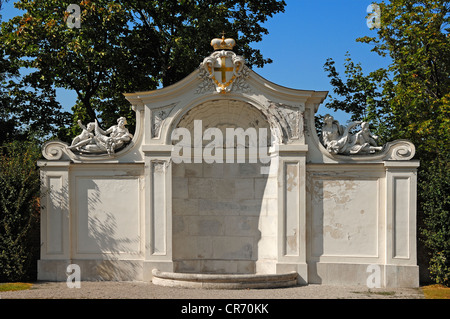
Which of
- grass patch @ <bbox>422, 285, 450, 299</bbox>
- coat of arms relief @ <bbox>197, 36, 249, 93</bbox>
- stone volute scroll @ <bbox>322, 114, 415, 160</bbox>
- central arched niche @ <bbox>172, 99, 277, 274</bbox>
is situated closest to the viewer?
grass patch @ <bbox>422, 285, 450, 299</bbox>

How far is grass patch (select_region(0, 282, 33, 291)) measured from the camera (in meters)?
11.8

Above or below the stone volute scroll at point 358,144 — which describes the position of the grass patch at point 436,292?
below

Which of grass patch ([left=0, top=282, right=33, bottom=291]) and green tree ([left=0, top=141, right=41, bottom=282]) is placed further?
green tree ([left=0, top=141, right=41, bottom=282])

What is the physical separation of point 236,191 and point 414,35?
7711 millimetres

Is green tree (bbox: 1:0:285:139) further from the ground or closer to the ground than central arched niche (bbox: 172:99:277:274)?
further from the ground

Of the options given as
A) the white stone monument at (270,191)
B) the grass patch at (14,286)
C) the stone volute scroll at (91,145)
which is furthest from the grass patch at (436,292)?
the grass patch at (14,286)

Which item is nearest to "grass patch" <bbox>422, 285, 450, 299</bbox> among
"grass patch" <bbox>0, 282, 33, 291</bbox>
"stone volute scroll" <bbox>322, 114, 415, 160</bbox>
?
"stone volute scroll" <bbox>322, 114, 415, 160</bbox>

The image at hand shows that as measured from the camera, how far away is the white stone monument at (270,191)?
1241 cm

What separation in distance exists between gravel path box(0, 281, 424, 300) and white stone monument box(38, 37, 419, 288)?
1.43 feet

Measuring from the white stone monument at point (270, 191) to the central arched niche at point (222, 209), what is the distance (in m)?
0.22

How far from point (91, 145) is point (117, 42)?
6.94 meters

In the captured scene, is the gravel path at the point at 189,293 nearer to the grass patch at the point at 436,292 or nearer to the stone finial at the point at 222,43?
the grass patch at the point at 436,292

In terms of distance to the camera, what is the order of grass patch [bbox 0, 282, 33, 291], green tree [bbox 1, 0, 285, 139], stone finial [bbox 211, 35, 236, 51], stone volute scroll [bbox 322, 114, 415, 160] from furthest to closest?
1. green tree [bbox 1, 0, 285, 139]
2. stone finial [bbox 211, 35, 236, 51]
3. stone volute scroll [bbox 322, 114, 415, 160]
4. grass patch [bbox 0, 282, 33, 291]

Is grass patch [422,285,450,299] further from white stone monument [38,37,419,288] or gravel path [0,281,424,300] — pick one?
white stone monument [38,37,419,288]
